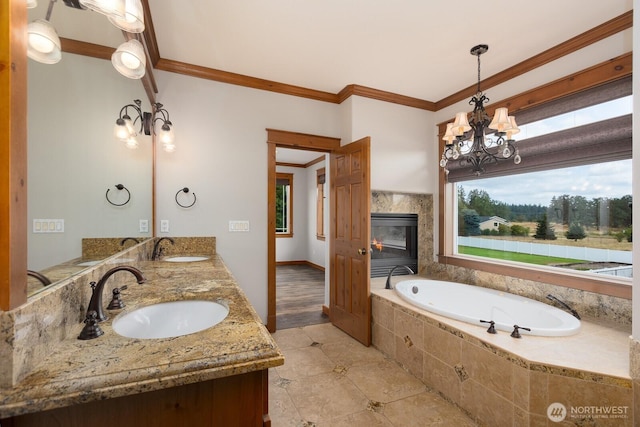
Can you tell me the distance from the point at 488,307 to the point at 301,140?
2.58m

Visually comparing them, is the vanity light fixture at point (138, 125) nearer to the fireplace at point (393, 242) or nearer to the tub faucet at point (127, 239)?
the tub faucet at point (127, 239)

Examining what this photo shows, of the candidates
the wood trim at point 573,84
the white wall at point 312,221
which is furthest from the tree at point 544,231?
the white wall at point 312,221

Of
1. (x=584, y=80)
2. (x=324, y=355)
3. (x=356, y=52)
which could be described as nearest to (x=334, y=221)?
(x=324, y=355)

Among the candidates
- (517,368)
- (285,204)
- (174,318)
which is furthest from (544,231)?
(285,204)

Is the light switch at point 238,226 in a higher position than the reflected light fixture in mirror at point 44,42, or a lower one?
lower

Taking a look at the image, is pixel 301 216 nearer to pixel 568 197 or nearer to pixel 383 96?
pixel 383 96

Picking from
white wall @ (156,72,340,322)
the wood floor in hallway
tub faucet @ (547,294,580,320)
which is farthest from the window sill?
white wall @ (156,72,340,322)

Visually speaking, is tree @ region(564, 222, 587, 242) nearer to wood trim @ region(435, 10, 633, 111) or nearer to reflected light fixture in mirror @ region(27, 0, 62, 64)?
wood trim @ region(435, 10, 633, 111)

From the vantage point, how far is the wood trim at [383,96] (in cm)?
323

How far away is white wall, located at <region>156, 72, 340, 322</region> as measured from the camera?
2.78m

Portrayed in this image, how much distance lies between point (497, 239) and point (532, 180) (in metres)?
0.70

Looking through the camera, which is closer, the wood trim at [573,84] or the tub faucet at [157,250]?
the wood trim at [573,84]

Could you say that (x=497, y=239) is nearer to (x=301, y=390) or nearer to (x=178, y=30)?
(x=301, y=390)

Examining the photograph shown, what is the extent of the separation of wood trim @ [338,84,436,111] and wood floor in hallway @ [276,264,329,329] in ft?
8.85
